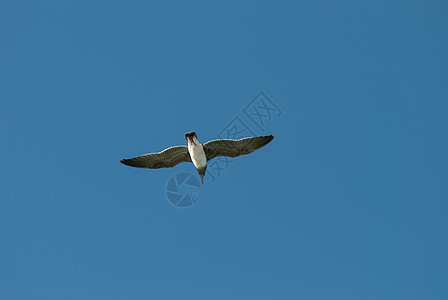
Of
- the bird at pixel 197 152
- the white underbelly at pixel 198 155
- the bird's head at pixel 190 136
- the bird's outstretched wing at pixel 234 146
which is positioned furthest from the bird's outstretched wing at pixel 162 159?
the bird's outstretched wing at pixel 234 146

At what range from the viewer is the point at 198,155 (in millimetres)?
26359

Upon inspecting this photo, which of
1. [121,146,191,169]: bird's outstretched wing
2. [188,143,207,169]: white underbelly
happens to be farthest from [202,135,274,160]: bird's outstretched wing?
[121,146,191,169]: bird's outstretched wing

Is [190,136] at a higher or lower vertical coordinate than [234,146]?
higher

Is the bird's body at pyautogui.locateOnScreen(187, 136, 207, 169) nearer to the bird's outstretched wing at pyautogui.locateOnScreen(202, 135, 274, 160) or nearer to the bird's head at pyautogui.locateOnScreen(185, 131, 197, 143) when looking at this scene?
the bird's head at pyautogui.locateOnScreen(185, 131, 197, 143)

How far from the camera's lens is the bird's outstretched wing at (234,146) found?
86.5 ft

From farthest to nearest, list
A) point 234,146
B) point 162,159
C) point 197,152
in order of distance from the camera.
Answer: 1. point 162,159
2. point 234,146
3. point 197,152

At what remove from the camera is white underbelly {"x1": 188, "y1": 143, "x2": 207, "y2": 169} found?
85.7 ft

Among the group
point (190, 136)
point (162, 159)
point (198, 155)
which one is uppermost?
point (162, 159)

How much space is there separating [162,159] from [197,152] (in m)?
2.43

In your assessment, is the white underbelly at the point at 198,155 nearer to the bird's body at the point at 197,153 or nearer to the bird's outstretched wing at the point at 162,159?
the bird's body at the point at 197,153

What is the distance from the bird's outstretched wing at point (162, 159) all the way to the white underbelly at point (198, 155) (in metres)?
0.64

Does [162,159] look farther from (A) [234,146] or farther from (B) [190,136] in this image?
(A) [234,146]

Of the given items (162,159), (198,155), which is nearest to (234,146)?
(198,155)

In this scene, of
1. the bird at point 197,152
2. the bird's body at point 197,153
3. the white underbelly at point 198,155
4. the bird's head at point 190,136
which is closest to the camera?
the bird's head at point 190,136
